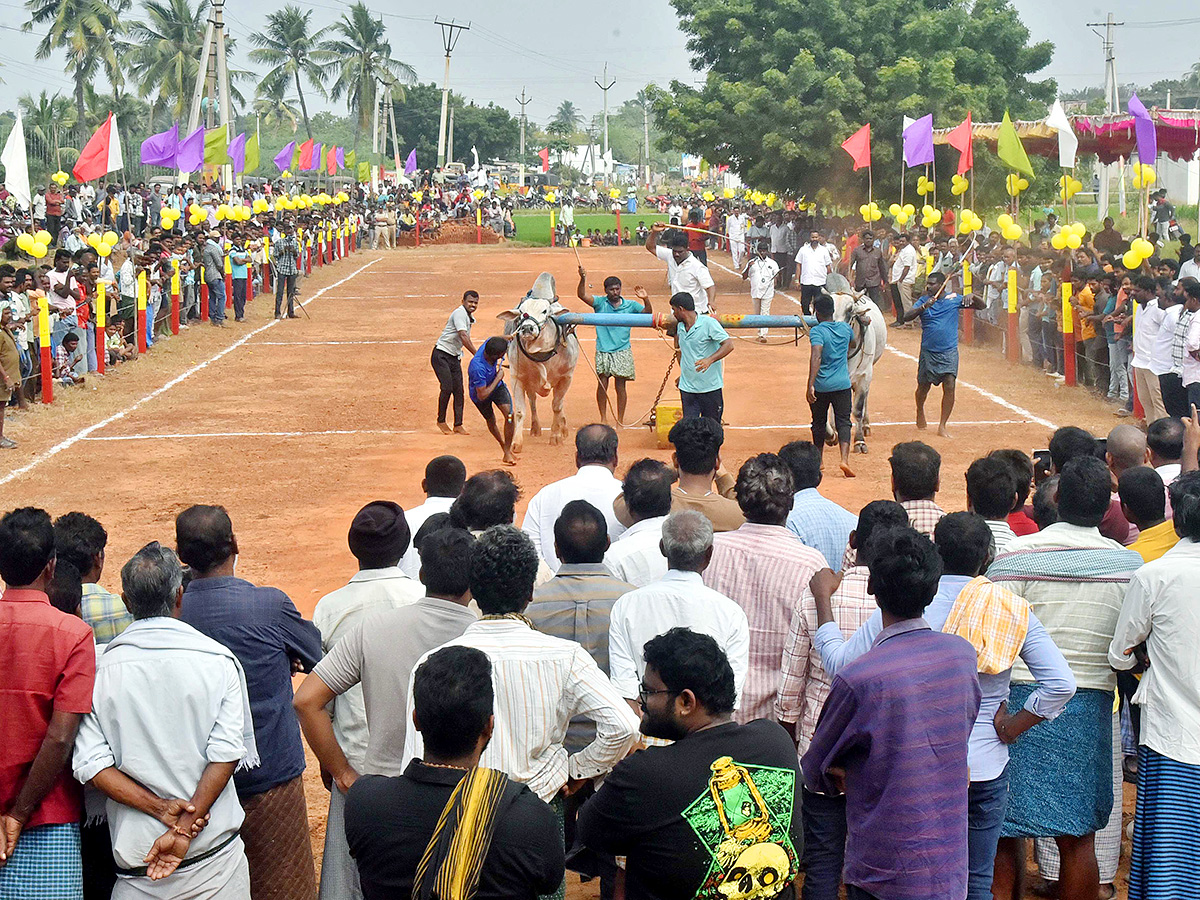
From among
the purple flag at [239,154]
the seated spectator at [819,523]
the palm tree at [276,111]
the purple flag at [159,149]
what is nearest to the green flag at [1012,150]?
the seated spectator at [819,523]

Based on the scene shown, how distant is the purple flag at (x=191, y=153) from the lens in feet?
89.1

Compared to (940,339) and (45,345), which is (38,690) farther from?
(45,345)

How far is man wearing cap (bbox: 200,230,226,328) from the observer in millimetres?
24859

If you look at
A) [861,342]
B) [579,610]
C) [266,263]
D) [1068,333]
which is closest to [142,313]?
[266,263]

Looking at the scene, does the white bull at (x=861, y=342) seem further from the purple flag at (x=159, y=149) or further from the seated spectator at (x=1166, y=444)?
the purple flag at (x=159, y=149)

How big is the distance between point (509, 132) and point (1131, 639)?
105057mm

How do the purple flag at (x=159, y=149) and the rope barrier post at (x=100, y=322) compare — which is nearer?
the rope barrier post at (x=100, y=322)

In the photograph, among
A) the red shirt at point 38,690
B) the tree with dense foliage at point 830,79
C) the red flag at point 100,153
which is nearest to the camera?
the red shirt at point 38,690

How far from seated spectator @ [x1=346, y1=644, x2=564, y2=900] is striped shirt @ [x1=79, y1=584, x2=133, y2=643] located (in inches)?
78.9

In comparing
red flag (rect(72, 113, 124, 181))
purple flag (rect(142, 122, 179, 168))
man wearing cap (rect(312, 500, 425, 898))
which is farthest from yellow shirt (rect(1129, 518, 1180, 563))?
purple flag (rect(142, 122, 179, 168))

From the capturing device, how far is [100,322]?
18.8 metres

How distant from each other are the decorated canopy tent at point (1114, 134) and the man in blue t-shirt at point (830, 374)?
10713 mm

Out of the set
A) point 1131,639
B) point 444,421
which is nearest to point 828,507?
point 1131,639

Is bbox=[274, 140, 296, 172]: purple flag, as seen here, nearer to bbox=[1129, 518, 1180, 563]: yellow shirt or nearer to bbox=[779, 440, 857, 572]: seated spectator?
bbox=[779, 440, 857, 572]: seated spectator
